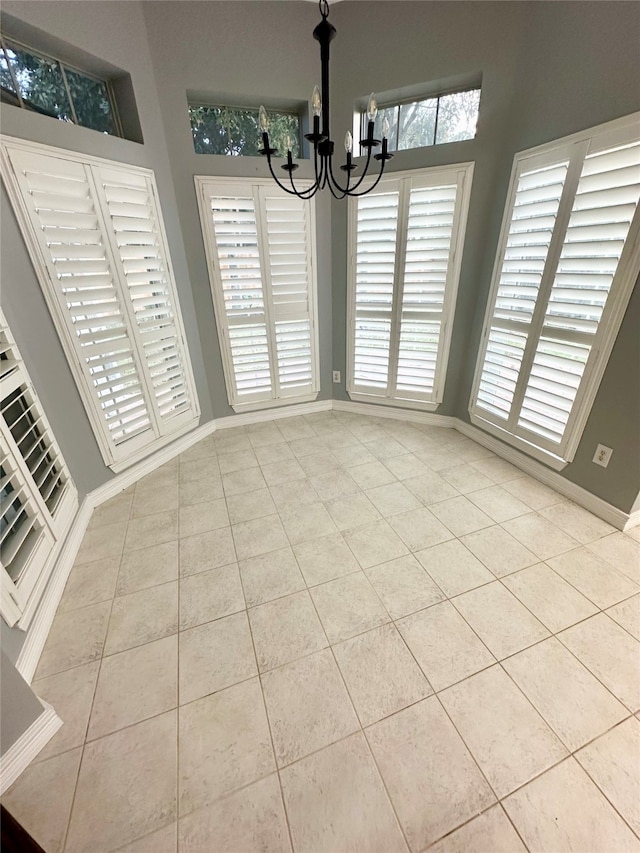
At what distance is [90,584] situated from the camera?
5.96 ft

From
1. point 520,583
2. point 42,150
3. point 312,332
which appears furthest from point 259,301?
point 520,583

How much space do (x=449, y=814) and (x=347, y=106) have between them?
156 inches

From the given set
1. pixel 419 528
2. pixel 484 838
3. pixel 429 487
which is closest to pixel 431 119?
pixel 429 487

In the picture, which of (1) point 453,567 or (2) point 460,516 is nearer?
(1) point 453,567

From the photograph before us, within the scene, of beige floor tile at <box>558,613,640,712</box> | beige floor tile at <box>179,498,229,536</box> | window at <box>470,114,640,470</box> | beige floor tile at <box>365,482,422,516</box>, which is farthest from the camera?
beige floor tile at <box>365,482,422,516</box>

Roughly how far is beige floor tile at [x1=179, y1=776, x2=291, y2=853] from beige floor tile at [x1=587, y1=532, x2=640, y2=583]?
1953 millimetres

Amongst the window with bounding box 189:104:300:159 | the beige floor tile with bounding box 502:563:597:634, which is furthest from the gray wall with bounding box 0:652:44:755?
the window with bounding box 189:104:300:159

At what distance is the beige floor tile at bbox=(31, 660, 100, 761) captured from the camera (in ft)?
3.99

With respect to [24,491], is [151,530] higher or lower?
lower

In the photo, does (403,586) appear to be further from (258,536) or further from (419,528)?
(258,536)

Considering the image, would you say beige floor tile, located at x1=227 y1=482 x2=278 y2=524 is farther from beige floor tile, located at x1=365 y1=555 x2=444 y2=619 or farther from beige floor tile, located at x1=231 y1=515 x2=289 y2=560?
beige floor tile, located at x1=365 y1=555 x2=444 y2=619

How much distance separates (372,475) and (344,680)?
4.79ft

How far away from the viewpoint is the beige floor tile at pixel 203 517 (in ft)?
7.09

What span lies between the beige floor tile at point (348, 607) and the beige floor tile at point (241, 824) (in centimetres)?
55
